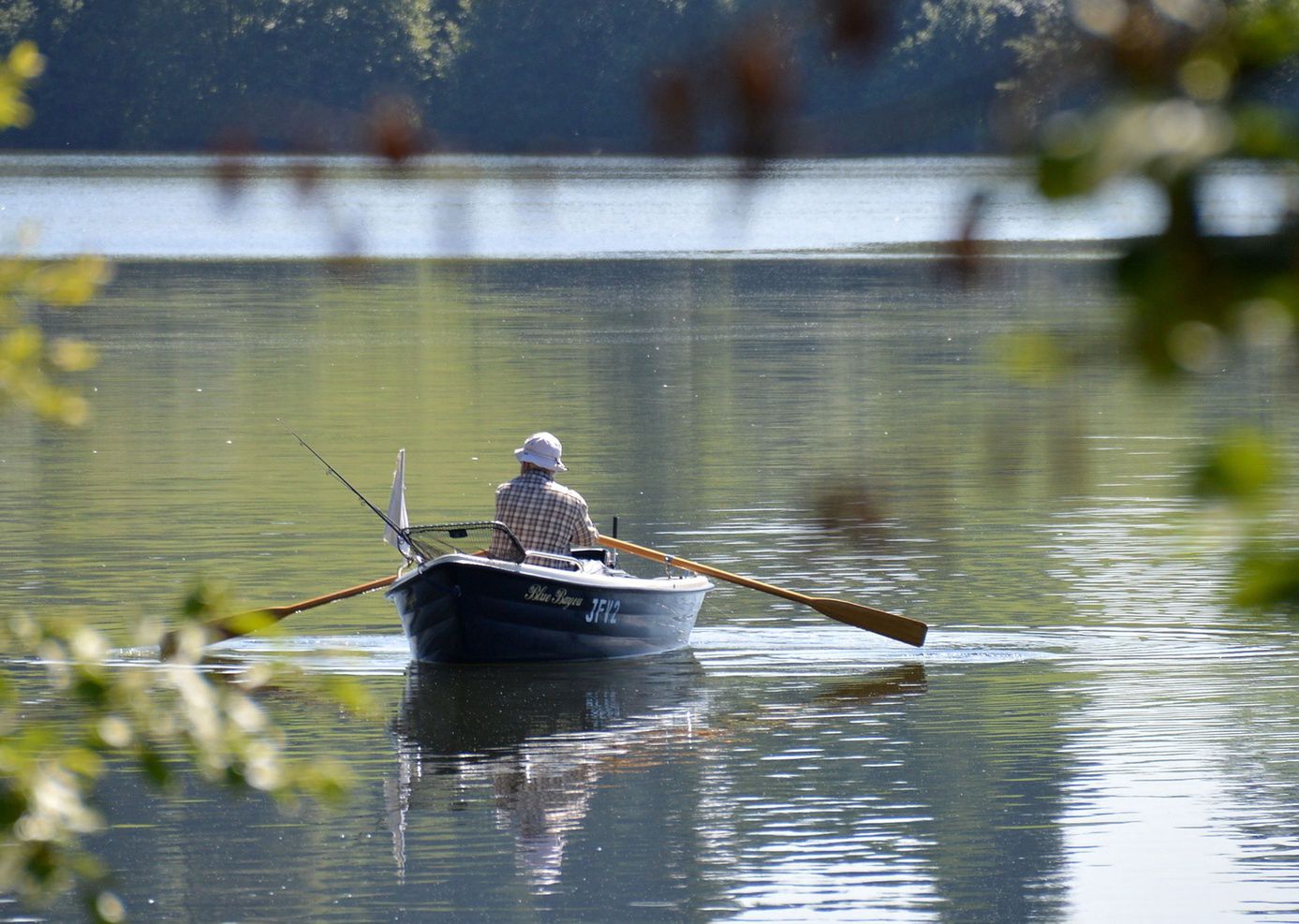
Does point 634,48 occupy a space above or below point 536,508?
above

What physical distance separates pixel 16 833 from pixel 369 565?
Answer: 56.5 feet

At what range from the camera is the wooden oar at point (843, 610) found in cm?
1598

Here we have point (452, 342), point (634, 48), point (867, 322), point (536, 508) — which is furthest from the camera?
point (867, 322)

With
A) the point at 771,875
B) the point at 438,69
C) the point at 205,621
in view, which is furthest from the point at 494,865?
the point at 205,621

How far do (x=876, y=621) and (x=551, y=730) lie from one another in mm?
3189

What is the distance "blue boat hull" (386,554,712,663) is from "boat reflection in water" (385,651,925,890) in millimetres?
142

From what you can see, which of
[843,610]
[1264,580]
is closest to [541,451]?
[843,610]

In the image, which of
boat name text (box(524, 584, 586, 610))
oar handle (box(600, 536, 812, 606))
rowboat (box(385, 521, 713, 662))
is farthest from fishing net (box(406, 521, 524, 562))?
oar handle (box(600, 536, 812, 606))

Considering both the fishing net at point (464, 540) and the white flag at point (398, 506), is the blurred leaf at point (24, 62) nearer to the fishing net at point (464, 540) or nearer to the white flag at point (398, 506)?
the fishing net at point (464, 540)

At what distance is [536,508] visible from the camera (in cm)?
1505

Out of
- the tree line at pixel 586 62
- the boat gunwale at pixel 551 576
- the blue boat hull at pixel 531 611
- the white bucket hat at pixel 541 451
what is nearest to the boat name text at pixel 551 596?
the blue boat hull at pixel 531 611

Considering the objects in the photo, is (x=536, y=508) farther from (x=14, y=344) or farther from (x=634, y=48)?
(x=14, y=344)

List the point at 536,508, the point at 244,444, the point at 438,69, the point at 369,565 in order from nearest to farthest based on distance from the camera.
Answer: the point at 438,69
the point at 536,508
the point at 369,565
the point at 244,444

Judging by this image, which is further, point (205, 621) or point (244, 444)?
point (244, 444)
